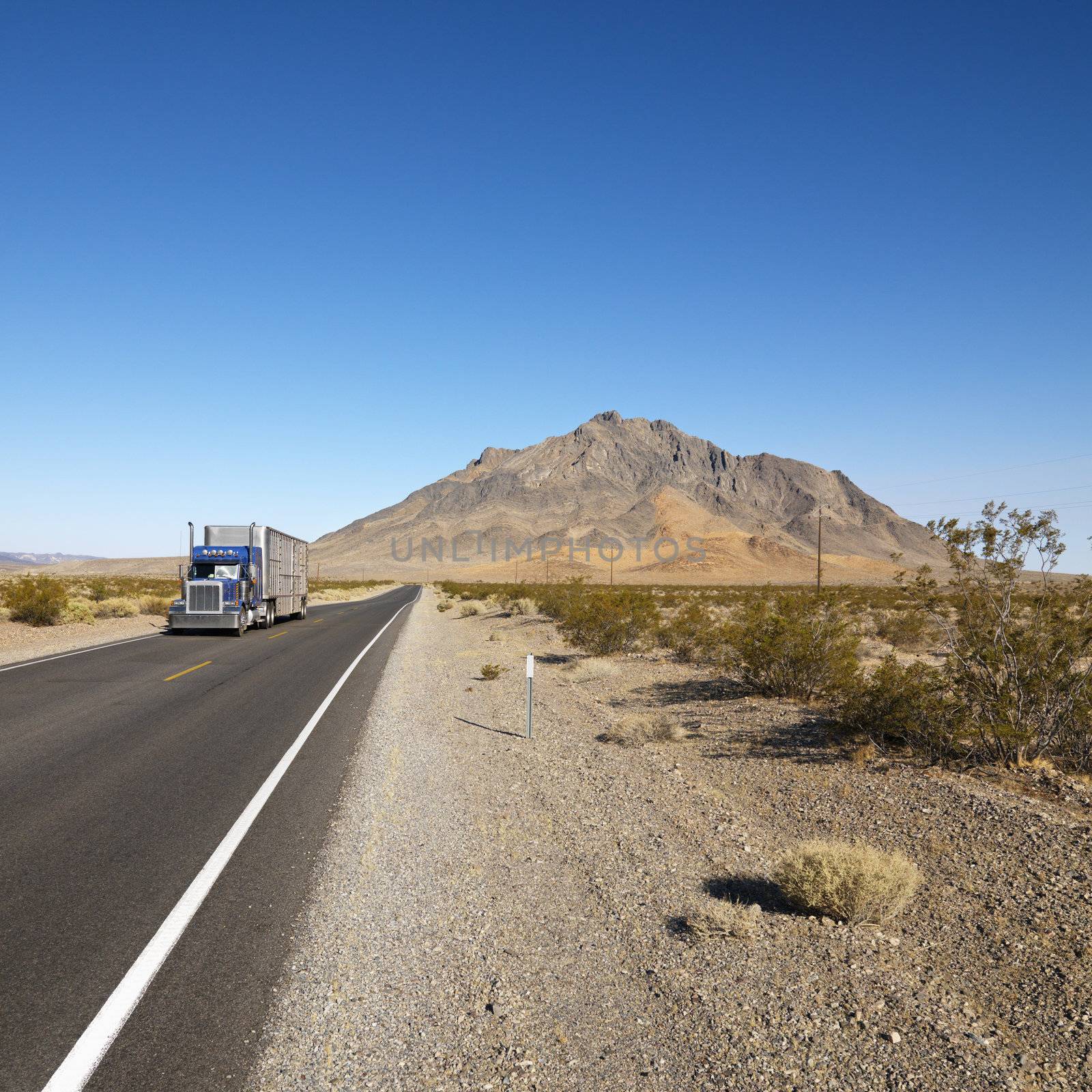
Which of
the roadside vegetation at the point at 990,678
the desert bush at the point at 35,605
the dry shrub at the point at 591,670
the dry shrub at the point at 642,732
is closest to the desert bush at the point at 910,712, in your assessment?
the roadside vegetation at the point at 990,678

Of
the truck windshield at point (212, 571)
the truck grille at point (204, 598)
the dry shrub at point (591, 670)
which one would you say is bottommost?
the dry shrub at point (591, 670)

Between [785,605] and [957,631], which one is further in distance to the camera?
[785,605]

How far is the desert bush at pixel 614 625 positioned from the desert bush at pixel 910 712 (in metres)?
10.3

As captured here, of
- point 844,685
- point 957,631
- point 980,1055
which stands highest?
point 957,631

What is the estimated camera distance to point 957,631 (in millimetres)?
8562

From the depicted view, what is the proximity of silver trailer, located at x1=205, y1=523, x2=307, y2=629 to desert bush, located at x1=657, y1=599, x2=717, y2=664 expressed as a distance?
15732 millimetres

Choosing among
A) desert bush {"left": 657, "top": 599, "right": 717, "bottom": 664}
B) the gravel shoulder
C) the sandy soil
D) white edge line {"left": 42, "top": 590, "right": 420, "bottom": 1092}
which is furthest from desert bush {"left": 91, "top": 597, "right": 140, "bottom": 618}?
white edge line {"left": 42, "top": 590, "right": 420, "bottom": 1092}

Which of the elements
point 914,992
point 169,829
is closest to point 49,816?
point 169,829

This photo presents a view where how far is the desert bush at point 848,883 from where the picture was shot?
15.7ft

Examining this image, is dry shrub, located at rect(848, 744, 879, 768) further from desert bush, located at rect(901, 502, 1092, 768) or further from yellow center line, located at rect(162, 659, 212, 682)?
yellow center line, located at rect(162, 659, 212, 682)

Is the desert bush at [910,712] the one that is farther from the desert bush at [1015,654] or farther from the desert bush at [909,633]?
the desert bush at [909,633]

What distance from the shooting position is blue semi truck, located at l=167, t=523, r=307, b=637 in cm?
2462

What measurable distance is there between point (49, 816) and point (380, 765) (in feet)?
10.3

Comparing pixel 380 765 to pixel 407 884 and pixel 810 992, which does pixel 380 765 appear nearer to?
pixel 407 884
